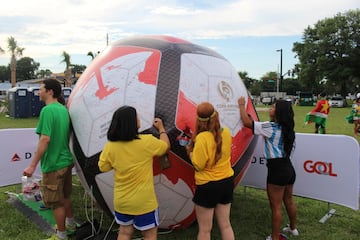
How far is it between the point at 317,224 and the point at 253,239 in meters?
1.11

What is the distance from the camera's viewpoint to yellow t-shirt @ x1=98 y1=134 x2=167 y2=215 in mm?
3127

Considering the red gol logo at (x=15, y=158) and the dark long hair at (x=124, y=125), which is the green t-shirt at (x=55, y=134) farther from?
the red gol logo at (x=15, y=158)

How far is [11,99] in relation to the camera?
853 inches

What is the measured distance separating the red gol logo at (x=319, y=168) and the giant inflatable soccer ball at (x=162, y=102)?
127 cm

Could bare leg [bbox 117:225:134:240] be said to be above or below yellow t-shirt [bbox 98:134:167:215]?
below

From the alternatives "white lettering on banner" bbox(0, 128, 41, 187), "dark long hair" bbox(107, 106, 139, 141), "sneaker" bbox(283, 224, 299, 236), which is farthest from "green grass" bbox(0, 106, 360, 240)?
"dark long hair" bbox(107, 106, 139, 141)

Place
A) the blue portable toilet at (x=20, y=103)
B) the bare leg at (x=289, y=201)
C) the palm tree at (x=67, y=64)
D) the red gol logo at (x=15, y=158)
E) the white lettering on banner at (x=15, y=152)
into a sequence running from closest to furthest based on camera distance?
1. the bare leg at (x=289, y=201)
2. the white lettering on banner at (x=15, y=152)
3. the red gol logo at (x=15, y=158)
4. the blue portable toilet at (x=20, y=103)
5. the palm tree at (x=67, y=64)

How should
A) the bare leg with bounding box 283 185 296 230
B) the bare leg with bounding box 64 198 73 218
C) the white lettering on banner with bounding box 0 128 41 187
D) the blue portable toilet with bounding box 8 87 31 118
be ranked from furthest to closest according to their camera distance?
the blue portable toilet with bounding box 8 87 31 118
the white lettering on banner with bounding box 0 128 41 187
the bare leg with bounding box 64 198 73 218
the bare leg with bounding box 283 185 296 230

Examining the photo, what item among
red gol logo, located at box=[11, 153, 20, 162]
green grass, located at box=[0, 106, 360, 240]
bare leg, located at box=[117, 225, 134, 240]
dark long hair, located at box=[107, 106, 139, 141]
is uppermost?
dark long hair, located at box=[107, 106, 139, 141]

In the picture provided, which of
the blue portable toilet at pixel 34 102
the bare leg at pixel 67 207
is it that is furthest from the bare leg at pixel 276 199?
the blue portable toilet at pixel 34 102

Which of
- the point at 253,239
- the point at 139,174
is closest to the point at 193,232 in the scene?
the point at 253,239

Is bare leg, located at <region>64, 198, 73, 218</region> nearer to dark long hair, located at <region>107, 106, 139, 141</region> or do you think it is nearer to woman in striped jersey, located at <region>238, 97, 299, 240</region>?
dark long hair, located at <region>107, 106, 139, 141</region>

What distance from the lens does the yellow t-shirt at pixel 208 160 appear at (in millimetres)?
3267

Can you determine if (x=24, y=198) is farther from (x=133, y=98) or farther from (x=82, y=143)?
(x=133, y=98)
